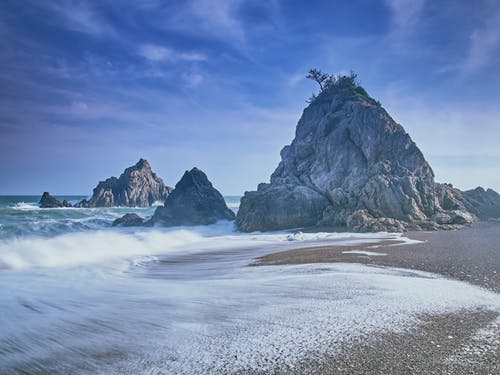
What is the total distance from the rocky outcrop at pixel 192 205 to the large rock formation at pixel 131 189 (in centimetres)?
3593

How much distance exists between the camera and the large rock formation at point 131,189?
220ft

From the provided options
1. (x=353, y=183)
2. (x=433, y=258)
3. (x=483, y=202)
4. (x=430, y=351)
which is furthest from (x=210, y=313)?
(x=483, y=202)

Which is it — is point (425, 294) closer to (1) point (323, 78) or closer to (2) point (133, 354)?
(2) point (133, 354)

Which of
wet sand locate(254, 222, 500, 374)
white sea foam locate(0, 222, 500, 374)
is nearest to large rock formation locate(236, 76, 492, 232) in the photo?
white sea foam locate(0, 222, 500, 374)

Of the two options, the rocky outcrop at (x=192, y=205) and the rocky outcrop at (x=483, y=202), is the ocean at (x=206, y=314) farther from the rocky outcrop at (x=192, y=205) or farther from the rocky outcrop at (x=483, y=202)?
the rocky outcrop at (x=483, y=202)

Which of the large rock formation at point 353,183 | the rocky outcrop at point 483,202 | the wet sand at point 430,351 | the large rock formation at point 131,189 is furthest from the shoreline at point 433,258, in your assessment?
the large rock formation at point 131,189

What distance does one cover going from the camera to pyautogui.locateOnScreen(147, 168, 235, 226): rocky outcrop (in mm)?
33375

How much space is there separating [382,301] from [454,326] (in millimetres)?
1248

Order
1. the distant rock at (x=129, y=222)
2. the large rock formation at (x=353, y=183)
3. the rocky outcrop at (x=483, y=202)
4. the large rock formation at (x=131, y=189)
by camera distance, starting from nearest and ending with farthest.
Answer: the large rock formation at (x=353, y=183), the rocky outcrop at (x=483, y=202), the distant rock at (x=129, y=222), the large rock formation at (x=131, y=189)

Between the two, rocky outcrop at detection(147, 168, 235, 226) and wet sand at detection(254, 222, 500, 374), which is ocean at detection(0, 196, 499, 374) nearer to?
wet sand at detection(254, 222, 500, 374)

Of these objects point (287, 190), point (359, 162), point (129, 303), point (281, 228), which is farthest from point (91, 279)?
point (359, 162)

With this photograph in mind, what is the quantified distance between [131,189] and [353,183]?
56.9 metres

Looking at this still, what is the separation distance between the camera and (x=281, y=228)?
26516 mm

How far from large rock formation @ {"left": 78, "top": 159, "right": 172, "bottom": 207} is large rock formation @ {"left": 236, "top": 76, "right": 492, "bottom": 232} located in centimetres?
4364
